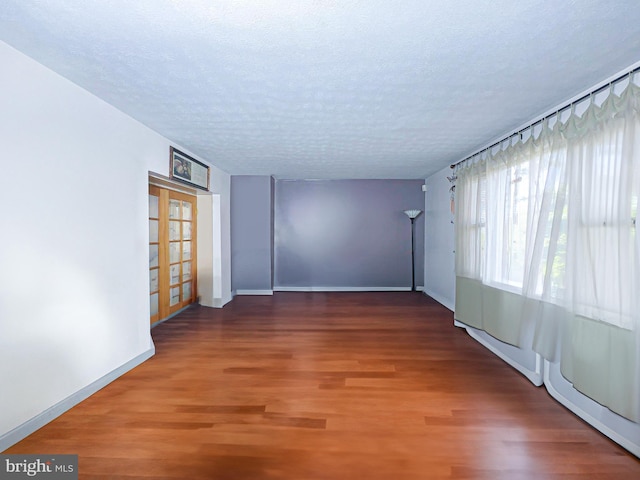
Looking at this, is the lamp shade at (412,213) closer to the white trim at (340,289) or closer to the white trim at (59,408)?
Answer: the white trim at (340,289)

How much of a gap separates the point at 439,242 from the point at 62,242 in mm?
5287

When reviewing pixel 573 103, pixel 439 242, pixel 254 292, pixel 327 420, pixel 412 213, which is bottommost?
pixel 327 420

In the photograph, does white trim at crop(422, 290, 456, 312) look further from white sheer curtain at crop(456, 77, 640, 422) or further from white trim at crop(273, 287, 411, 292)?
white sheer curtain at crop(456, 77, 640, 422)

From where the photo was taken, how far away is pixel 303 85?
2.27 m

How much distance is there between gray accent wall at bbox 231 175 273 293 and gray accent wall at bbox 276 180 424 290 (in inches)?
25.6

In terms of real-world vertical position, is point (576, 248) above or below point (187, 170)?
below

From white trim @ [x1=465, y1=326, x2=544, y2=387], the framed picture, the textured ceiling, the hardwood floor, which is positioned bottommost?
the hardwood floor

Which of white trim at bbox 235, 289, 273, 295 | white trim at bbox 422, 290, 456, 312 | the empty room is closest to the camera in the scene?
the empty room

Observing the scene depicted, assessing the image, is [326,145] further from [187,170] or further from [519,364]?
[519,364]

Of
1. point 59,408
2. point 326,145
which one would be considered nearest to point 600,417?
point 326,145

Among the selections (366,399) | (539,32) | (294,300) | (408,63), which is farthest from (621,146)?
(294,300)

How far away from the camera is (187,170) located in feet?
13.6

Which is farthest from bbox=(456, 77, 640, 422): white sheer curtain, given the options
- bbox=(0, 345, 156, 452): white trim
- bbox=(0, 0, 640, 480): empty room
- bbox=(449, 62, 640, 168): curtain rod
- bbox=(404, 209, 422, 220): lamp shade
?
bbox=(0, 345, 156, 452): white trim

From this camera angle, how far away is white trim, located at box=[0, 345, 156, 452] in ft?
6.21
